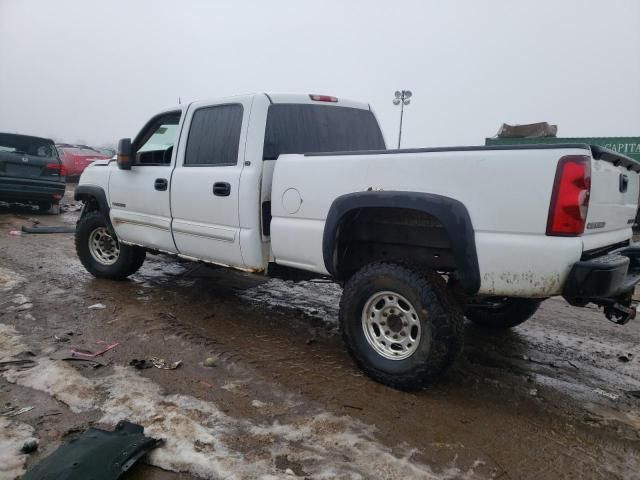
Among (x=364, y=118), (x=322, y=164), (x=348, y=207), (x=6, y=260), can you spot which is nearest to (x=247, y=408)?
(x=348, y=207)

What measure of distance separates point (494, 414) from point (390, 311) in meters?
0.88

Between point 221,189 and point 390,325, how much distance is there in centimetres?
181

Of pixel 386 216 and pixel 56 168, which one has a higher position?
pixel 56 168

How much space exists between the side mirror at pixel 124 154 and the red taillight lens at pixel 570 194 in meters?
4.08

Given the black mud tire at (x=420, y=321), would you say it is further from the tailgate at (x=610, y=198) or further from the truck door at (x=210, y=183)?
the truck door at (x=210, y=183)

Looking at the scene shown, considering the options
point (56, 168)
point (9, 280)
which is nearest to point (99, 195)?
point (9, 280)

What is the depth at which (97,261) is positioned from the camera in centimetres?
553

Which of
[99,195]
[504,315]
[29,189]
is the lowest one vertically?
[504,315]

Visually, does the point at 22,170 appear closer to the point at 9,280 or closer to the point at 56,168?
the point at 56,168

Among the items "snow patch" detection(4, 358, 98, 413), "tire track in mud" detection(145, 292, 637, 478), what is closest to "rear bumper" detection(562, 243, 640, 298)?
"tire track in mud" detection(145, 292, 637, 478)

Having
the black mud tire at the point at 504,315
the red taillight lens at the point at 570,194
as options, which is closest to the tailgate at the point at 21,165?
the black mud tire at the point at 504,315

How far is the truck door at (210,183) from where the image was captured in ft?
12.5

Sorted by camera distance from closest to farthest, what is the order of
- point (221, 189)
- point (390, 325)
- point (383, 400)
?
1. point (383, 400)
2. point (390, 325)
3. point (221, 189)

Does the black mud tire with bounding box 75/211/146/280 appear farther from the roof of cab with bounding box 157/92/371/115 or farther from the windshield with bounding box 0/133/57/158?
the windshield with bounding box 0/133/57/158
